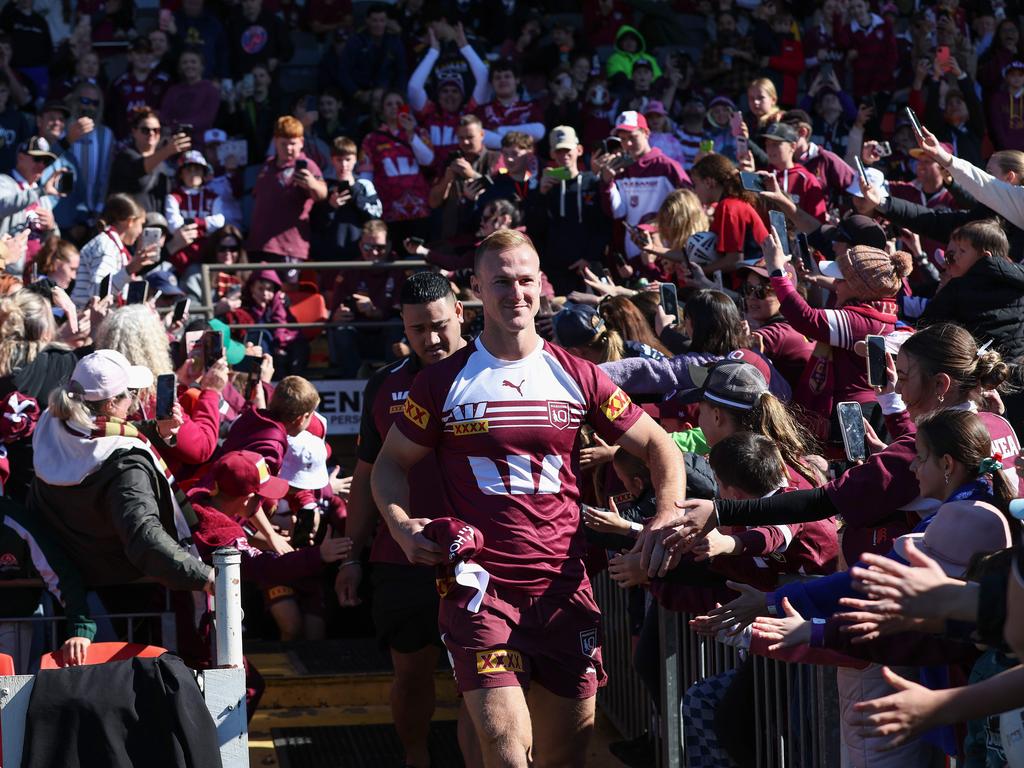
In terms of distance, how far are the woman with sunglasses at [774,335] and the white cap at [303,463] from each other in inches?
100

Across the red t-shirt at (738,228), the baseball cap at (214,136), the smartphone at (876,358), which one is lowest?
the smartphone at (876,358)

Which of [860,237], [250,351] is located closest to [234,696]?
[860,237]

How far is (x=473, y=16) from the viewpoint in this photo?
16797 mm

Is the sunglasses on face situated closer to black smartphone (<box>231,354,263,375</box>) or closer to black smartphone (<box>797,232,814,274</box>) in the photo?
black smartphone (<box>797,232,814,274</box>)

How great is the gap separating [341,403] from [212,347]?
3.42 meters

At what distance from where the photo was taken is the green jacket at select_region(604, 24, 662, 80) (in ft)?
51.5

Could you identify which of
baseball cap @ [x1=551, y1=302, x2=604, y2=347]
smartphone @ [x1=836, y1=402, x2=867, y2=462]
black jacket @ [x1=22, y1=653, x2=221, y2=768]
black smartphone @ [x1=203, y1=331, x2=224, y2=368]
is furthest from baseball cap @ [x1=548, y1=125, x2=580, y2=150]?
black jacket @ [x1=22, y1=653, x2=221, y2=768]

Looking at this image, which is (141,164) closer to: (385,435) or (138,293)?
(138,293)

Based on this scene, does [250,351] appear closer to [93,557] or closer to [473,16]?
[93,557]

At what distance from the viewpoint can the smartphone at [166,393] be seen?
6492 millimetres

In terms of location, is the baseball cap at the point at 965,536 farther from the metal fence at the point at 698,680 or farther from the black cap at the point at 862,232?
the black cap at the point at 862,232

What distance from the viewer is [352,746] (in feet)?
22.2

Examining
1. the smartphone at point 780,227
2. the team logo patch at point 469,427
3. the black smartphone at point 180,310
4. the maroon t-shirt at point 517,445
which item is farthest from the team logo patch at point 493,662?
the black smartphone at point 180,310

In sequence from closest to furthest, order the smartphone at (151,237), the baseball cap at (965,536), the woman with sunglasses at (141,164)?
the baseball cap at (965,536), the smartphone at (151,237), the woman with sunglasses at (141,164)
